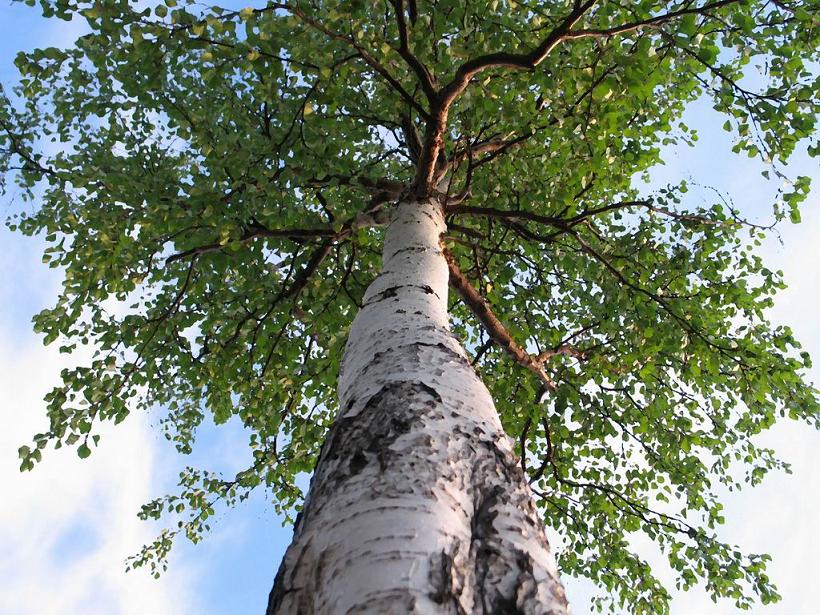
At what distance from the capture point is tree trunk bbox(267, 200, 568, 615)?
5.01 ft

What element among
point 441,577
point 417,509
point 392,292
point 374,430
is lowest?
point 441,577

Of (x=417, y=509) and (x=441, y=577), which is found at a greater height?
(x=417, y=509)

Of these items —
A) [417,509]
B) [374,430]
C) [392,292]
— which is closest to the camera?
[417,509]

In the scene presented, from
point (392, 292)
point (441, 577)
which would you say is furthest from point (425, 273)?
point (441, 577)

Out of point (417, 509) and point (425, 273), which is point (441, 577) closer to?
point (417, 509)

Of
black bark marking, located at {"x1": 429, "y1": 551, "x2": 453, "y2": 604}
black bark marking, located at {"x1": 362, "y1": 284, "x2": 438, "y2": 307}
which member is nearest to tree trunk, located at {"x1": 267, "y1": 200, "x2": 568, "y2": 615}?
black bark marking, located at {"x1": 429, "y1": 551, "x2": 453, "y2": 604}

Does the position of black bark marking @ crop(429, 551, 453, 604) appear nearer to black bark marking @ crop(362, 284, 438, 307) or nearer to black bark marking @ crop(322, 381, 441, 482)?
black bark marking @ crop(322, 381, 441, 482)

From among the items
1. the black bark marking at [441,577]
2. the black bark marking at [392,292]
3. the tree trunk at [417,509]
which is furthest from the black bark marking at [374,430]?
the black bark marking at [392,292]

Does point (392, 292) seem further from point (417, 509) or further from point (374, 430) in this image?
point (417, 509)

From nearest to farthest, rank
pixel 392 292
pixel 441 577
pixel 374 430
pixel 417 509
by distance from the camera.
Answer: pixel 441 577, pixel 417 509, pixel 374 430, pixel 392 292

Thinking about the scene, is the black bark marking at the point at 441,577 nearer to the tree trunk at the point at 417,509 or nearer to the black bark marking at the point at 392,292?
the tree trunk at the point at 417,509

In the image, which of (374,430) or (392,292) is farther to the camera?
(392,292)

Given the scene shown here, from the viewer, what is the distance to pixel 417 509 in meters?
1.74

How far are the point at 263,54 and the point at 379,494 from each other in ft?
12.0
